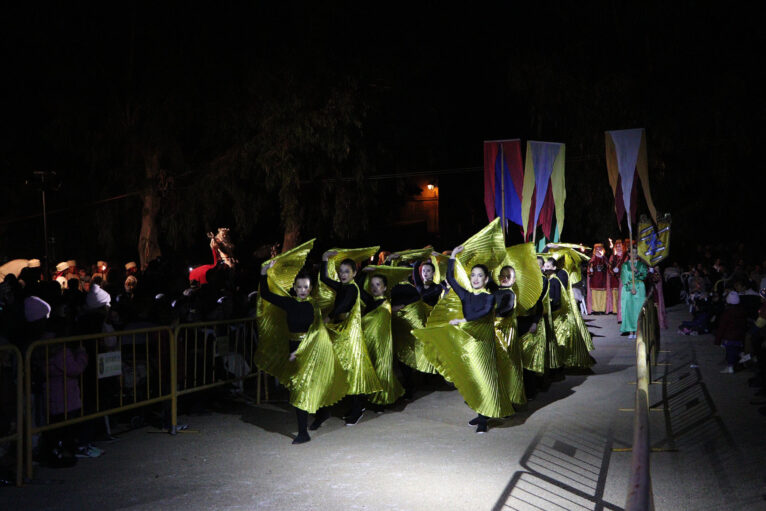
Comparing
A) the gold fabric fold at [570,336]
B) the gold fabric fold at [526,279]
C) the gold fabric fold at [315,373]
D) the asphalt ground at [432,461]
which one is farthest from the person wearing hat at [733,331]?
the gold fabric fold at [315,373]

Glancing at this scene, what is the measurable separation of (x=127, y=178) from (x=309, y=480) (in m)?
19.2

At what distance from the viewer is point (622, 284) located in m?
15.7

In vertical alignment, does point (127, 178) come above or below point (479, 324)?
above

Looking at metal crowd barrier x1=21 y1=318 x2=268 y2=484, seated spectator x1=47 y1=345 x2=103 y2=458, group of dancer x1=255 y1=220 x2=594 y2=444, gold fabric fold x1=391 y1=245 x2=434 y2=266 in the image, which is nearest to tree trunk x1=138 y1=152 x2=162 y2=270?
metal crowd barrier x1=21 y1=318 x2=268 y2=484

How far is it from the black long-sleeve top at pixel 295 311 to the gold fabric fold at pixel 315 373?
93 mm

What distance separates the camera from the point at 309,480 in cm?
622

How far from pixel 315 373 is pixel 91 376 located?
2.13 m

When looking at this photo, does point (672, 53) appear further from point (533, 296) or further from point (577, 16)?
point (533, 296)

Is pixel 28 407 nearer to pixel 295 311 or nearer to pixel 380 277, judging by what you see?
pixel 295 311

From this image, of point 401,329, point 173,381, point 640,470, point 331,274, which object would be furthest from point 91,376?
point 640,470

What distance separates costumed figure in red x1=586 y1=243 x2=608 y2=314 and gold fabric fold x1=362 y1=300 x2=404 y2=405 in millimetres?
12787

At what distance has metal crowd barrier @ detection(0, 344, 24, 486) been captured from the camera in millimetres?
6215

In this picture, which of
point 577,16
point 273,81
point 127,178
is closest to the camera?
point 273,81

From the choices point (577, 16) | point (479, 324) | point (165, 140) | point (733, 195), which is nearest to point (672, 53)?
point (577, 16)
